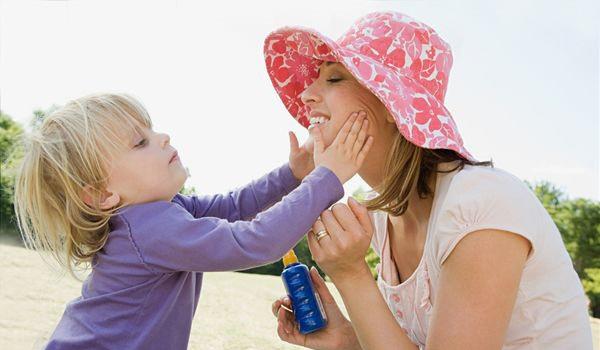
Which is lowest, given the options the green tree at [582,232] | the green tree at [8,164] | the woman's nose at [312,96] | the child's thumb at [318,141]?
the green tree at [582,232]

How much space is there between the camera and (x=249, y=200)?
9.76 ft

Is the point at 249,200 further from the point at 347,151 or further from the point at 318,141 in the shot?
the point at 347,151

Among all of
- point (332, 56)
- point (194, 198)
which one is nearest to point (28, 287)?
point (194, 198)

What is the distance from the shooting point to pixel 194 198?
9.83ft

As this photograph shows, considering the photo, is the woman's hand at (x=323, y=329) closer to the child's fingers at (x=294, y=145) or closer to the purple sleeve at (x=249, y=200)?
the purple sleeve at (x=249, y=200)

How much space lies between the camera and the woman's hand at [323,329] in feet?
8.73

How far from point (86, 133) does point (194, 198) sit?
0.69 metres

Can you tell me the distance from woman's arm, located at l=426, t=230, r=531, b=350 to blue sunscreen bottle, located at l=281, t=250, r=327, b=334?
24.2 inches

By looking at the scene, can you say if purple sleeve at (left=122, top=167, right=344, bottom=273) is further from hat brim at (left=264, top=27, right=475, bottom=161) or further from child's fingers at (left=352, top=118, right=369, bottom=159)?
hat brim at (left=264, top=27, right=475, bottom=161)

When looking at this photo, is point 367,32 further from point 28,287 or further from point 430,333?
point 28,287

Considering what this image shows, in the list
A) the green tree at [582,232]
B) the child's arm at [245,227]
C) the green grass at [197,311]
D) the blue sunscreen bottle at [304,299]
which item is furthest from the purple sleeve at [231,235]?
the green tree at [582,232]

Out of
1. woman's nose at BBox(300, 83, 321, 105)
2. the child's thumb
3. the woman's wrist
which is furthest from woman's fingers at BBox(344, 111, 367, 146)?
the woman's wrist

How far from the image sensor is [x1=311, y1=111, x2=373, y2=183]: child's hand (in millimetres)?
2338

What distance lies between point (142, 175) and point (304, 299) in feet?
2.69
